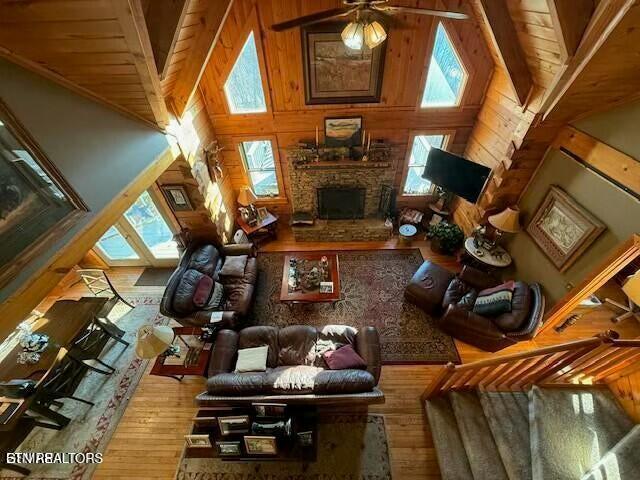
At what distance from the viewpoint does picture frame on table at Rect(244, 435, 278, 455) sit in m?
2.61

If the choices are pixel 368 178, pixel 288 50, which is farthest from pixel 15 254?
pixel 368 178

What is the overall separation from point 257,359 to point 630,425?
3632 millimetres

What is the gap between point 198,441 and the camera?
2764 mm

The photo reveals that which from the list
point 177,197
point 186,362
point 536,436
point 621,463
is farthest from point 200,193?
point 621,463

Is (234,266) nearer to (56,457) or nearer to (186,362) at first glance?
(186,362)

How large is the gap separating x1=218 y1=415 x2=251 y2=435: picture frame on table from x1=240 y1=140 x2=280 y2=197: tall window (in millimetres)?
3903

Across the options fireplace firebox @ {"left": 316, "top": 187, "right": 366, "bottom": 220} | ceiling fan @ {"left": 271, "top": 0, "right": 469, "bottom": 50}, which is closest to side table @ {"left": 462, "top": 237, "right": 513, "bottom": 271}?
fireplace firebox @ {"left": 316, "top": 187, "right": 366, "bottom": 220}

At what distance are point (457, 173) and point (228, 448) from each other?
467 cm

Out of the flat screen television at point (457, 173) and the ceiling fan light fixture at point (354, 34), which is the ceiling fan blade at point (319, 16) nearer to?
the ceiling fan light fixture at point (354, 34)

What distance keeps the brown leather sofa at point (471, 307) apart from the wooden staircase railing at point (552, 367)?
20.8 inches

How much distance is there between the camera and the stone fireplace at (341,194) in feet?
15.9

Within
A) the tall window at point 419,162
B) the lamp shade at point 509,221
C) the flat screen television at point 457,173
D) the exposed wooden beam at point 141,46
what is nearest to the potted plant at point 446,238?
the flat screen television at point 457,173

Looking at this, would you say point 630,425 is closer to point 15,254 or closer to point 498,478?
point 498,478

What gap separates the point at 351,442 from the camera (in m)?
3.01
